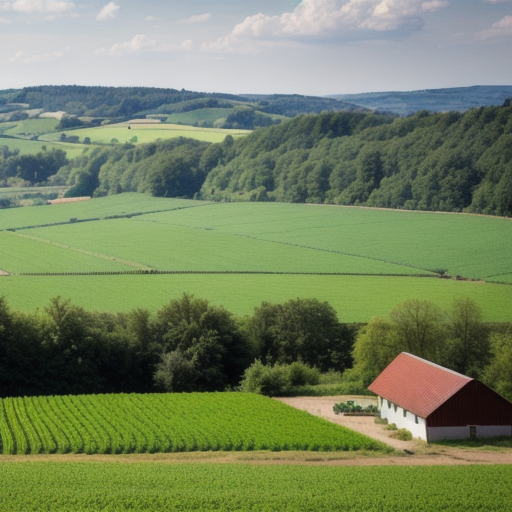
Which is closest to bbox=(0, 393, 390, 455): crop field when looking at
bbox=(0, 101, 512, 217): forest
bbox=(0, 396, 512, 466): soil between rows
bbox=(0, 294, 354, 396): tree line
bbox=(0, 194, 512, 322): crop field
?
bbox=(0, 396, 512, 466): soil between rows

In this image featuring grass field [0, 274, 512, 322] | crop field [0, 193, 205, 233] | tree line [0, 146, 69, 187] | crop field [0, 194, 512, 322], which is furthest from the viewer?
→ tree line [0, 146, 69, 187]

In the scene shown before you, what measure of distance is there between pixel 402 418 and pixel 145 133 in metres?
113

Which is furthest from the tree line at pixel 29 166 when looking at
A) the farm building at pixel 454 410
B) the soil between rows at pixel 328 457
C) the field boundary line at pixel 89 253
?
the soil between rows at pixel 328 457

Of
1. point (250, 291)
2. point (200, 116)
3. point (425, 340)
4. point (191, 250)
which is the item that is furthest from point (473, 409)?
point (200, 116)

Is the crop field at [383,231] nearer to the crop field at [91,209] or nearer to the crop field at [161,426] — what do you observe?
the crop field at [91,209]

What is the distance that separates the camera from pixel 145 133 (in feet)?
479

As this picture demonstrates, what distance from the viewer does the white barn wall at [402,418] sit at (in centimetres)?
3668

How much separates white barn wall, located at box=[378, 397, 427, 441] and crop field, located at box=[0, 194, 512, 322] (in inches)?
531

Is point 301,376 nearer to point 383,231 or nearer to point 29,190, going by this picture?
point 383,231

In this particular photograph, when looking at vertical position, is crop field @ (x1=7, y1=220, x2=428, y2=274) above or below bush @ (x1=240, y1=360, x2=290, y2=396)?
above

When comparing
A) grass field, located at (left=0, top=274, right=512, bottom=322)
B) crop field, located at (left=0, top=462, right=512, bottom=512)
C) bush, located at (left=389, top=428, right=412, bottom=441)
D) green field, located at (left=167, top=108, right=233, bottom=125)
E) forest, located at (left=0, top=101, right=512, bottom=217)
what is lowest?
bush, located at (left=389, top=428, right=412, bottom=441)

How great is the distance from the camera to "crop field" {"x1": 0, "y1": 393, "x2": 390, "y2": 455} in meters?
33.4

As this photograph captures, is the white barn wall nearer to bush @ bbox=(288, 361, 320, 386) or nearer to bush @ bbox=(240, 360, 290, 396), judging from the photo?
bush @ bbox=(240, 360, 290, 396)

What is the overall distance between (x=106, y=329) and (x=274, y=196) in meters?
60.4
